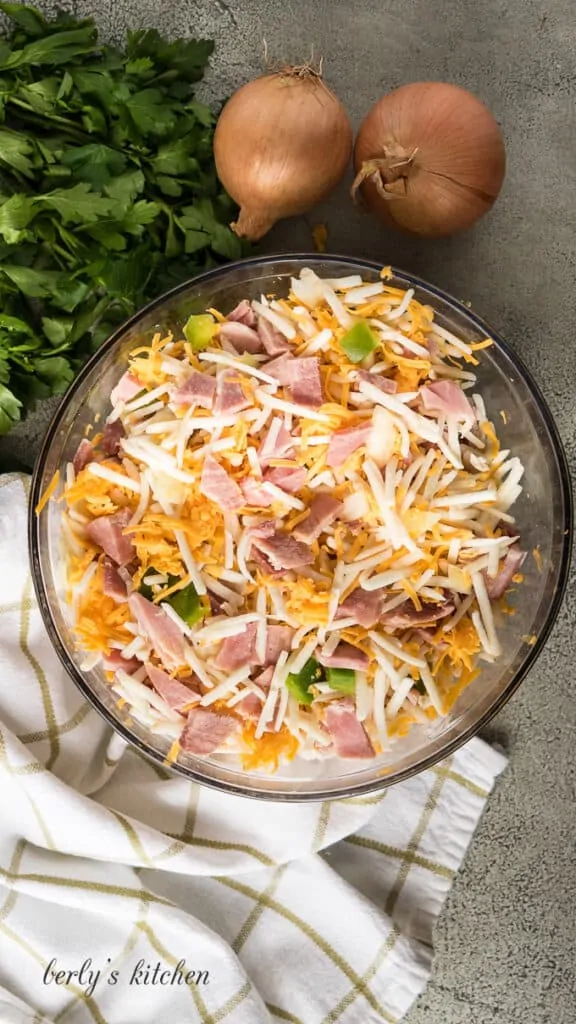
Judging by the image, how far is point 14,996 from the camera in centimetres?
158

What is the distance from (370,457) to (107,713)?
619mm

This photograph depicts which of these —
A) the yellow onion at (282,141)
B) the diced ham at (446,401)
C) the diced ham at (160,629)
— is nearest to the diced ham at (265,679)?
the diced ham at (160,629)

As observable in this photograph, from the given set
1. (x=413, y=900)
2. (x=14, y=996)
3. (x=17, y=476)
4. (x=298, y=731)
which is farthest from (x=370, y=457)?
(x=14, y=996)

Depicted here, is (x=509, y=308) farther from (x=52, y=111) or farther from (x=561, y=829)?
(x=561, y=829)

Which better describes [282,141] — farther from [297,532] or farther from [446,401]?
[297,532]

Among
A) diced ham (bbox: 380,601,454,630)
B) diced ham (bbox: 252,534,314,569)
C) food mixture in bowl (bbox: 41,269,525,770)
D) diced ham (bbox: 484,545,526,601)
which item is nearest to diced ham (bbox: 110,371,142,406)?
food mixture in bowl (bbox: 41,269,525,770)

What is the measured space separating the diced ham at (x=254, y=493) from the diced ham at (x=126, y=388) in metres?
0.24

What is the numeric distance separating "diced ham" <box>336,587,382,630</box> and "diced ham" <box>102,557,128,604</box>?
1.08 feet

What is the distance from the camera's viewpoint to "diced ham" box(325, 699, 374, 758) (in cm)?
130

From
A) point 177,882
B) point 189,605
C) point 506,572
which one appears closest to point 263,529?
point 189,605

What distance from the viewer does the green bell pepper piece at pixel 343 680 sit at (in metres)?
1.28

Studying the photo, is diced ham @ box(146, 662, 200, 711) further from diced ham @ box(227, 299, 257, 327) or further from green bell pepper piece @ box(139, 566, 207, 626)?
diced ham @ box(227, 299, 257, 327)

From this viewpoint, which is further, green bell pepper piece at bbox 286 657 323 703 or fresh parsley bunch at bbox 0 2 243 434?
fresh parsley bunch at bbox 0 2 243 434

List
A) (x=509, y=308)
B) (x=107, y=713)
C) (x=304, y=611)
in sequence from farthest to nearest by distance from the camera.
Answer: (x=509, y=308)
(x=107, y=713)
(x=304, y=611)
